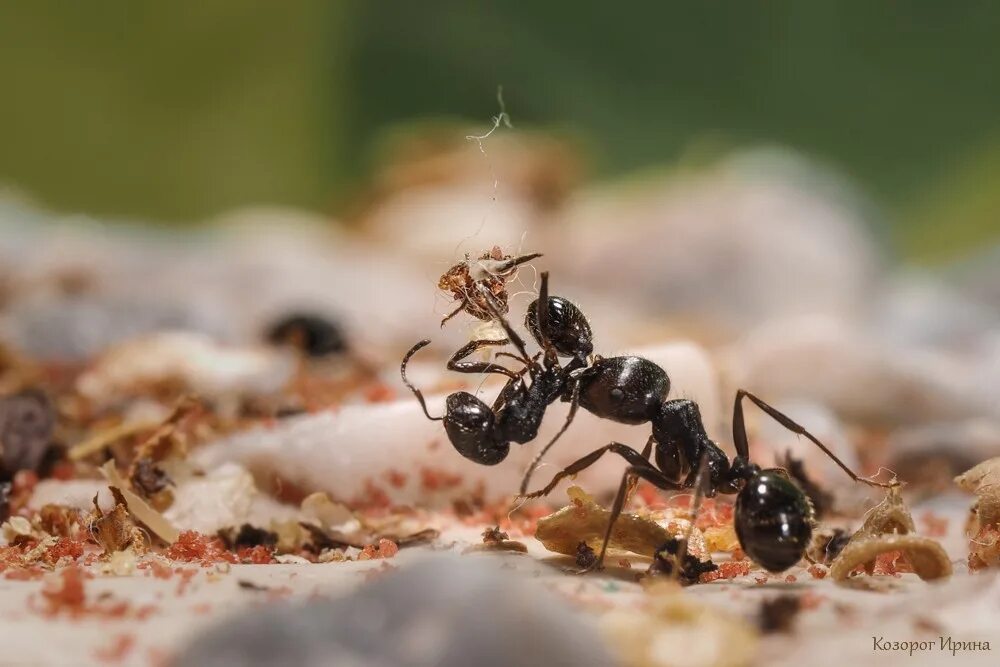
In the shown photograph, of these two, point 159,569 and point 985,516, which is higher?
point 985,516

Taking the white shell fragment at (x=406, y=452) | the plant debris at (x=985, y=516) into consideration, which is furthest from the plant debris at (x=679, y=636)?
the white shell fragment at (x=406, y=452)

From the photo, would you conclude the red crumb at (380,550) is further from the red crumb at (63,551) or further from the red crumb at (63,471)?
the red crumb at (63,471)

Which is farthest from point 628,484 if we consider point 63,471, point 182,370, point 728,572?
point 182,370

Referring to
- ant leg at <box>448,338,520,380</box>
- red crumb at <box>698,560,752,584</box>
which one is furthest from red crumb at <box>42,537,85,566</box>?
red crumb at <box>698,560,752,584</box>

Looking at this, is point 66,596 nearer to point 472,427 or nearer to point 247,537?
point 247,537

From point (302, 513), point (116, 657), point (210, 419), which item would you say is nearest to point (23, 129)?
point (210, 419)

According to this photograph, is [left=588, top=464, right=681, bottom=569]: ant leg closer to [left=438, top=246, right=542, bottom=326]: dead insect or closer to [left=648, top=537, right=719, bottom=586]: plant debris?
[left=648, top=537, right=719, bottom=586]: plant debris
